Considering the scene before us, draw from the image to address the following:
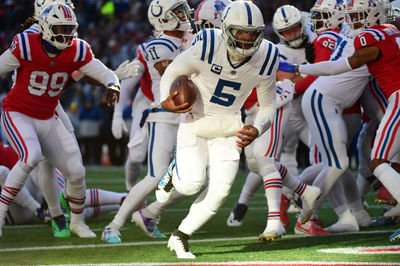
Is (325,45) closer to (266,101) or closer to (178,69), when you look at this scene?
(266,101)

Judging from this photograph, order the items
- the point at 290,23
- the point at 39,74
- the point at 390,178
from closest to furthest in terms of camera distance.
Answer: the point at 390,178 → the point at 39,74 → the point at 290,23

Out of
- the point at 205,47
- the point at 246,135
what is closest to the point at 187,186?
the point at 246,135

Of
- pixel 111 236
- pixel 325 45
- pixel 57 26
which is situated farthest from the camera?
pixel 325 45

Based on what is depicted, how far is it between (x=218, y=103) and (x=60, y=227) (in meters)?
1.91

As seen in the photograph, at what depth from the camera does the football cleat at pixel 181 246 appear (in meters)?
4.84

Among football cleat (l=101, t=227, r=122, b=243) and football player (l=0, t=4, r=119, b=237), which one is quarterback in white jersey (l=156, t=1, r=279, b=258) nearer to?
football cleat (l=101, t=227, r=122, b=243)

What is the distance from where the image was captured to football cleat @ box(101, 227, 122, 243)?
18.6 ft

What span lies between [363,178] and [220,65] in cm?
278

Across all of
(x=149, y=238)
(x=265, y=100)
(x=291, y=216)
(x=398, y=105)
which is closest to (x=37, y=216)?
(x=149, y=238)

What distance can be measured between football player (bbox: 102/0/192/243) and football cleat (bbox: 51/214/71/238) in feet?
1.78

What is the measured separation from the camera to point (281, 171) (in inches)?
237

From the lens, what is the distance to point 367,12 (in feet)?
19.2

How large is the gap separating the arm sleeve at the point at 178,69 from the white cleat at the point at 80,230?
5.33 ft

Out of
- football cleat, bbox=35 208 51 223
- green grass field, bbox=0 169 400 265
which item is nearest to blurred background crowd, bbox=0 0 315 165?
football cleat, bbox=35 208 51 223
